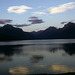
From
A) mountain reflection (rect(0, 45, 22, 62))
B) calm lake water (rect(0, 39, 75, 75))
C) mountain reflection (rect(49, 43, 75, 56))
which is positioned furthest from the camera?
mountain reflection (rect(49, 43, 75, 56))

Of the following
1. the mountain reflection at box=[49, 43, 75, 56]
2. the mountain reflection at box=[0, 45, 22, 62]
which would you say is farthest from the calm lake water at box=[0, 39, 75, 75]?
the mountain reflection at box=[49, 43, 75, 56]

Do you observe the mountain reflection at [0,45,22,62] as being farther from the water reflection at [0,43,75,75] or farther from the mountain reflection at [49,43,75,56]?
the mountain reflection at [49,43,75,56]

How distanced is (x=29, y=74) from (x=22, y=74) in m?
1.41

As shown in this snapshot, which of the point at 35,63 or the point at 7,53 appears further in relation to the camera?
the point at 7,53

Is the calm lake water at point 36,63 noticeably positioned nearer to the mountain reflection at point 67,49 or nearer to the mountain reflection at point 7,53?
the mountain reflection at point 7,53

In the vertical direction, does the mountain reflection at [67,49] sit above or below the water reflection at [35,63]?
below

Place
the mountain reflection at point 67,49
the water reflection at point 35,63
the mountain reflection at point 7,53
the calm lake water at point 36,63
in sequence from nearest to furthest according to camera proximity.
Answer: the calm lake water at point 36,63
the water reflection at point 35,63
the mountain reflection at point 7,53
the mountain reflection at point 67,49

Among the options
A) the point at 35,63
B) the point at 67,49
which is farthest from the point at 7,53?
the point at 67,49

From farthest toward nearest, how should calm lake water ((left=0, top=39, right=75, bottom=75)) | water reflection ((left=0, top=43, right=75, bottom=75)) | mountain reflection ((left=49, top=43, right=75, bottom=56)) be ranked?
mountain reflection ((left=49, top=43, right=75, bottom=56))
water reflection ((left=0, top=43, right=75, bottom=75))
calm lake water ((left=0, top=39, right=75, bottom=75))

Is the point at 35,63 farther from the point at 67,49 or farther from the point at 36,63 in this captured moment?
the point at 67,49

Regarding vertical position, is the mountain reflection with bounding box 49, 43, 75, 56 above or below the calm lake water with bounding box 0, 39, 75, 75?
below

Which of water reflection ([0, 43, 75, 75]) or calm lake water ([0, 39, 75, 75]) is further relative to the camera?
water reflection ([0, 43, 75, 75])

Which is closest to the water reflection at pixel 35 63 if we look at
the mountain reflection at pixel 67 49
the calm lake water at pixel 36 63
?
the calm lake water at pixel 36 63

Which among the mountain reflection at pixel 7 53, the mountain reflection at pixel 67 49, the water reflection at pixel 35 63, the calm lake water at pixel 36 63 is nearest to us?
the calm lake water at pixel 36 63
